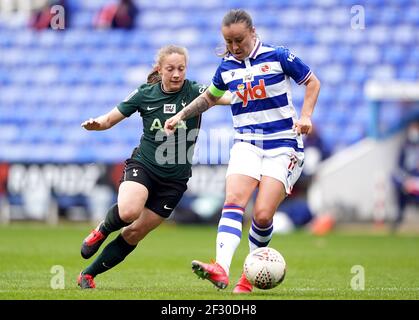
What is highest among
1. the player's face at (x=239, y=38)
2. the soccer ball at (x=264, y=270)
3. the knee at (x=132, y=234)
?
the player's face at (x=239, y=38)

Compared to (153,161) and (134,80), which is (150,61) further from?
(153,161)

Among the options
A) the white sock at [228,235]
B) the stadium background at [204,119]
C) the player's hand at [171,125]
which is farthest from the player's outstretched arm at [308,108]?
the stadium background at [204,119]

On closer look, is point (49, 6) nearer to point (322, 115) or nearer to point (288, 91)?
point (322, 115)

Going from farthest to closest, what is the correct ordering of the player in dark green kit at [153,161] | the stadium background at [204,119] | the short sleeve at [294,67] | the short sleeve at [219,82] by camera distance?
1. the stadium background at [204,119]
2. the player in dark green kit at [153,161]
3. the short sleeve at [219,82]
4. the short sleeve at [294,67]

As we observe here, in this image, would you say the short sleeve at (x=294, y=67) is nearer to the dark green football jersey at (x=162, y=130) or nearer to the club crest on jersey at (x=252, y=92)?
the club crest on jersey at (x=252, y=92)

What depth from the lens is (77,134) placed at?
21.1m

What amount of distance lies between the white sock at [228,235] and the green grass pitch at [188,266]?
0.94ft

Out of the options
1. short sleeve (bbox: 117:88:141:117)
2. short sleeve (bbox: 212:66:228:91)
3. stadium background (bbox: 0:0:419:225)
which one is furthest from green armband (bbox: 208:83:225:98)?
stadium background (bbox: 0:0:419:225)

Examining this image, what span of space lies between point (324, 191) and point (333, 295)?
10863 millimetres

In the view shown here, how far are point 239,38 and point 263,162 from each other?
3.32 ft

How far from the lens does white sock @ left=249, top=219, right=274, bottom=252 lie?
24.7 feet

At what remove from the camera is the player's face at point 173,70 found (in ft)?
25.9

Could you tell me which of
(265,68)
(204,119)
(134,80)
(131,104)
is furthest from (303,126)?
(134,80)
